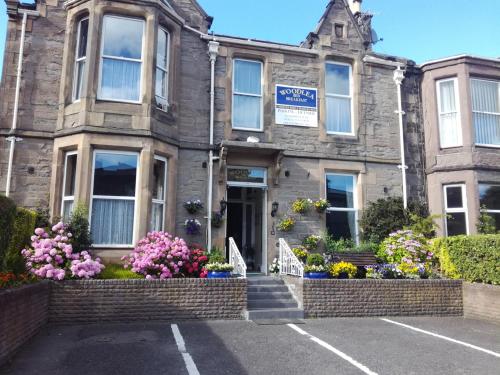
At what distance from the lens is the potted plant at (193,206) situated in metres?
11.0

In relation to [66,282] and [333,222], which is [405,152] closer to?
[333,222]

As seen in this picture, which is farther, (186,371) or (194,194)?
(194,194)

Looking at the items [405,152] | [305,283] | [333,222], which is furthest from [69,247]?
[405,152]

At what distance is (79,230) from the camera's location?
913 cm

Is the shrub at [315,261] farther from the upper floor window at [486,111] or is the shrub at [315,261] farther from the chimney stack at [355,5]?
the chimney stack at [355,5]

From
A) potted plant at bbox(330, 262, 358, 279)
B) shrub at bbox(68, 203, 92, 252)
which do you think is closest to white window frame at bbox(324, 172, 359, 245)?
potted plant at bbox(330, 262, 358, 279)

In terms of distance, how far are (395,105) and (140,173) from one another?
8.44 meters

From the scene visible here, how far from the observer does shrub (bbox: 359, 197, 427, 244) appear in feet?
39.2

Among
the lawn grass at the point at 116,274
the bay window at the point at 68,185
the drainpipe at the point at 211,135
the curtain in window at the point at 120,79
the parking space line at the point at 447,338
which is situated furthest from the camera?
the drainpipe at the point at 211,135

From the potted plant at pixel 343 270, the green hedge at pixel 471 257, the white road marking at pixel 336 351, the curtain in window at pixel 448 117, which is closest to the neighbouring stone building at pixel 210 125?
the curtain in window at pixel 448 117

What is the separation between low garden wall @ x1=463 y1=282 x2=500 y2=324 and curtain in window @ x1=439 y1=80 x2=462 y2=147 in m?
5.14

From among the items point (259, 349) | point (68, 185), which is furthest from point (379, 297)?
point (68, 185)

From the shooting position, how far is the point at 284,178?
12.0m

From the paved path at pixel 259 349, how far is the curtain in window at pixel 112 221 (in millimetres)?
2559
